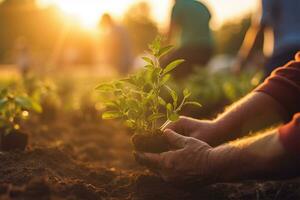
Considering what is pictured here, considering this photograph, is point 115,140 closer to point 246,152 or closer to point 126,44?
point 246,152

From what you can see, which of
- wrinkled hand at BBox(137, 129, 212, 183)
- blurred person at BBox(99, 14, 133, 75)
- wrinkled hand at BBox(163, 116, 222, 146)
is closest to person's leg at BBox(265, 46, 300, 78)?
wrinkled hand at BBox(163, 116, 222, 146)

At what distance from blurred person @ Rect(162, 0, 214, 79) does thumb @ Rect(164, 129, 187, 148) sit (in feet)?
18.3

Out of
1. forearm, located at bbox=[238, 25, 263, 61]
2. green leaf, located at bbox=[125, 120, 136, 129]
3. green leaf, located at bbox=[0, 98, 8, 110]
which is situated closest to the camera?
green leaf, located at bbox=[125, 120, 136, 129]

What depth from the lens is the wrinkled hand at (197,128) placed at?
2.86 meters

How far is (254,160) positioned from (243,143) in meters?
0.11

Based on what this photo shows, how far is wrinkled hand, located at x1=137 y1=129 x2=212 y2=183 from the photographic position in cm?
242

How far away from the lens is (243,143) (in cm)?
230

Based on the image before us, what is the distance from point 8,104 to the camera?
3.28 m

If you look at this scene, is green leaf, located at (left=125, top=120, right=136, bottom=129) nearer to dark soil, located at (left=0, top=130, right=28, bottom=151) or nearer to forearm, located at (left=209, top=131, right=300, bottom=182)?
forearm, located at (left=209, top=131, right=300, bottom=182)

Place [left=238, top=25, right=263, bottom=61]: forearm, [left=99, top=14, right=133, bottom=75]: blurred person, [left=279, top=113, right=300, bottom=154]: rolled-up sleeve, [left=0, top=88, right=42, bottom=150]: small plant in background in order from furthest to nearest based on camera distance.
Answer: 1. [left=99, top=14, right=133, bottom=75]: blurred person
2. [left=238, top=25, right=263, bottom=61]: forearm
3. [left=0, top=88, right=42, bottom=150]: small plant in background
4. [left=279, top=113, right=300, bottom=154]: rolled-up sleeve

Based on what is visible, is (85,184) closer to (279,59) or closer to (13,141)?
(13,141)

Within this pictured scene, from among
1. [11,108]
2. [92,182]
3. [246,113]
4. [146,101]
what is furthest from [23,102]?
[246,113]

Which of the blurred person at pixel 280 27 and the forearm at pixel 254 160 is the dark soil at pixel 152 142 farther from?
the blurred person at pixel 280 27

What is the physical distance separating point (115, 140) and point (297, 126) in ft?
10.9
